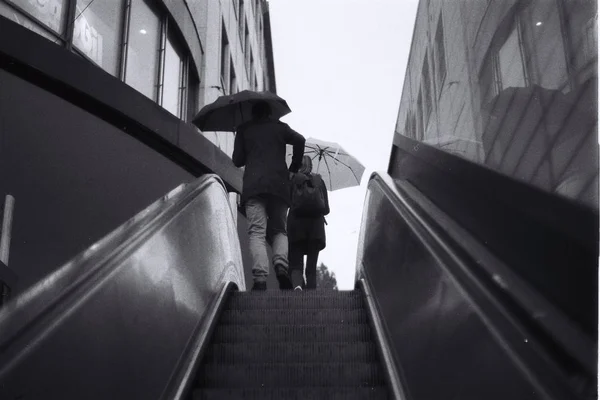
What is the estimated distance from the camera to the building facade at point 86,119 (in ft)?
19.5

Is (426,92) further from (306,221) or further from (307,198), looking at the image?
(306,221)

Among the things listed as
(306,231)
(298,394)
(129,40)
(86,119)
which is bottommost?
(298,394)

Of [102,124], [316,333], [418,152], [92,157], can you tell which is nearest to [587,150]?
[316,333]

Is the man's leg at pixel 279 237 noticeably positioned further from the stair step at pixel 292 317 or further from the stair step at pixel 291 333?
the stair step at pixel 291 333

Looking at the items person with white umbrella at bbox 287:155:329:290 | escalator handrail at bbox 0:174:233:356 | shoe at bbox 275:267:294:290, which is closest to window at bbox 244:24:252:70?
person with white umbrella at bbox 287:155:329:290

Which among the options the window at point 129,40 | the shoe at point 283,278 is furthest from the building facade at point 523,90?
the window at point 129,40

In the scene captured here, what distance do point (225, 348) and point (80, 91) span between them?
419 cm

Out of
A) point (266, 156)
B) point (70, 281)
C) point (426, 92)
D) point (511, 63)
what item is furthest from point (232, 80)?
point (70, 281)

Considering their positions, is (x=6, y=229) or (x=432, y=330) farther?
(x=6, y=229)

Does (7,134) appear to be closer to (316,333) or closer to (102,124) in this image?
(102,124)

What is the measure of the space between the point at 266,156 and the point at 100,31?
3739 mm

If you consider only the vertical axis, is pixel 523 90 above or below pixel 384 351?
above

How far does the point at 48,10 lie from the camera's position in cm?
688

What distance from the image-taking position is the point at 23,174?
5871mm
